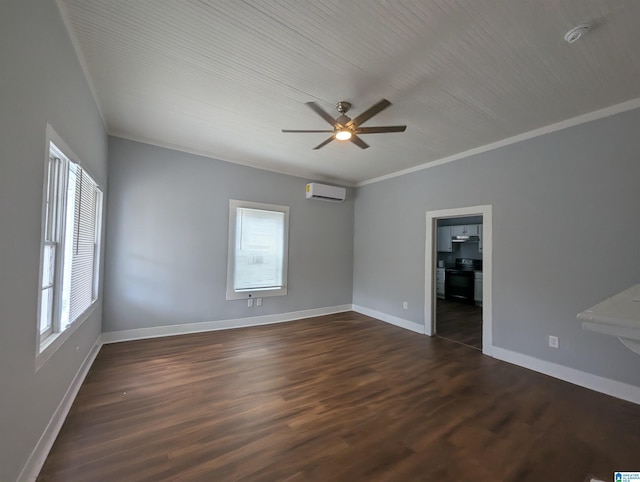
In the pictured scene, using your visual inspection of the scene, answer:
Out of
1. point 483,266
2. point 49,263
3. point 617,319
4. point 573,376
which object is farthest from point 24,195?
point 573,376

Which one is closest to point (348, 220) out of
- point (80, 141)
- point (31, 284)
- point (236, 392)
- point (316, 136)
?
point (316, 136)

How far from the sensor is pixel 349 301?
18.5 ft

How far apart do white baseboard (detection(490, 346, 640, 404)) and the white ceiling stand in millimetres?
2697

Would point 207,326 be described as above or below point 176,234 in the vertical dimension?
below

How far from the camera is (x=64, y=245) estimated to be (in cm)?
193

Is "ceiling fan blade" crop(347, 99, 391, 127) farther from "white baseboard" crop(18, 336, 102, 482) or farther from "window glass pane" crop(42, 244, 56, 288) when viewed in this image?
"white baseboard" crop(18, 336, 102, 482)

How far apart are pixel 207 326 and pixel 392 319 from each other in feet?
10.5

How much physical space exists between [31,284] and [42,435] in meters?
0.98

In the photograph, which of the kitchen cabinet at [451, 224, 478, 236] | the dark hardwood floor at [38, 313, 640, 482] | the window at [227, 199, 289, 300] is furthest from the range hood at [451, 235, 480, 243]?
the window at [227, 199, 289, 300]

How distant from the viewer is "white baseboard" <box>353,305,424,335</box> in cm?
430

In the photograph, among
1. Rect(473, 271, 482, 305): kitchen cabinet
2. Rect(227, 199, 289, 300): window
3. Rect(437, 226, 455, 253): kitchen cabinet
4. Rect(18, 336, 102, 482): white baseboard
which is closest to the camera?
Rect(18, 336, 102, 482): white baseboard

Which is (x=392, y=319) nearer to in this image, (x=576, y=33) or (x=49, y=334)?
(x=576, y=33)

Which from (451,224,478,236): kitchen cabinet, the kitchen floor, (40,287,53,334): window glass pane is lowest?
the kitchen floor

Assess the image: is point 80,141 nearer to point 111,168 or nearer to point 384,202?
point 111,168
